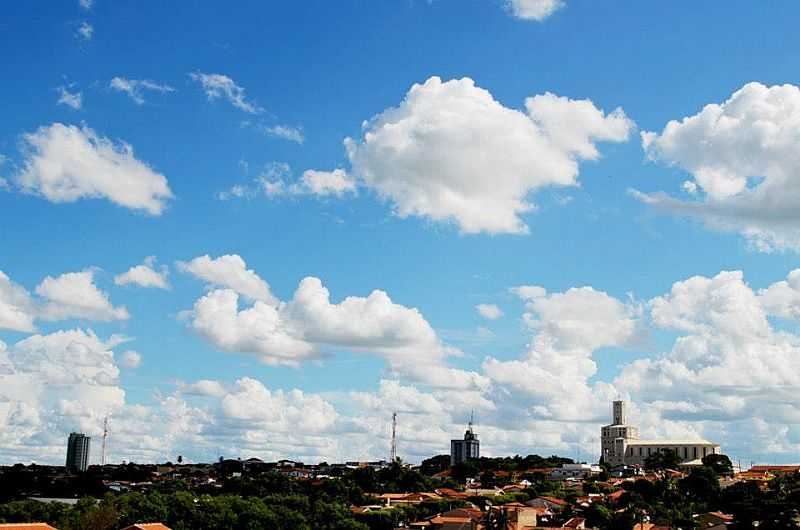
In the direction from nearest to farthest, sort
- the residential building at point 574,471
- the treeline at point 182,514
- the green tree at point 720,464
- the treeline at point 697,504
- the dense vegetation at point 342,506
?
the treeline at point 697,504, the dense vegetation at point 342,506, the treeline at point 182,514, the green tree at point 720,464, the residential building at point 574,471

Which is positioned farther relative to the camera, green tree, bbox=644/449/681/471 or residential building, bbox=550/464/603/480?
residential building, bbox=550/464/603/480

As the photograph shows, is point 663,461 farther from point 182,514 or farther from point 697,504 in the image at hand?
point 182,514

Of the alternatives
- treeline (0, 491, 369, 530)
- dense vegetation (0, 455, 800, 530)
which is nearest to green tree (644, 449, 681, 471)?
dense vegetation (0, 455, 800, 530)

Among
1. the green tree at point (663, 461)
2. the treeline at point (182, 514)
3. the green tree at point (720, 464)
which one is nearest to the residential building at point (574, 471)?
the green tree at point (663, 461)

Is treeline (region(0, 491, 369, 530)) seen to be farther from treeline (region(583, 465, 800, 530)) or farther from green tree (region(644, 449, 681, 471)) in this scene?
green tree (region(644, 449, 681, 471))

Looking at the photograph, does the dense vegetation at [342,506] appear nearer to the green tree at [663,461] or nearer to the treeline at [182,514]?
the treeline at [182,514]

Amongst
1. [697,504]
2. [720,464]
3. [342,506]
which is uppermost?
[720,464]

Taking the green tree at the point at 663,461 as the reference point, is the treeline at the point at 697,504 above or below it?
below

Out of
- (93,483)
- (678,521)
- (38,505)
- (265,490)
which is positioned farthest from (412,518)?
(93,483)

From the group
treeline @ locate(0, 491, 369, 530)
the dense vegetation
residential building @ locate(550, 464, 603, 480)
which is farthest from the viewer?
residential building @ locate(550, 464, 603, 480)

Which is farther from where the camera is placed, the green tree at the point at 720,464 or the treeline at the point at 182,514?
the green tree at the point at 720,464

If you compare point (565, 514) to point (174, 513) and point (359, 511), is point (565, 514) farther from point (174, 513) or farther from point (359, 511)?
point (174, 513)

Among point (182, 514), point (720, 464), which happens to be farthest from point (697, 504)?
point (182, 514)

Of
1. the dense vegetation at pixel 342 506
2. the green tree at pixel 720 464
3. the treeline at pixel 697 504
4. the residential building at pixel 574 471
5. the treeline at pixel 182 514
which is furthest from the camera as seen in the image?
the residential building at pixel 574 471
